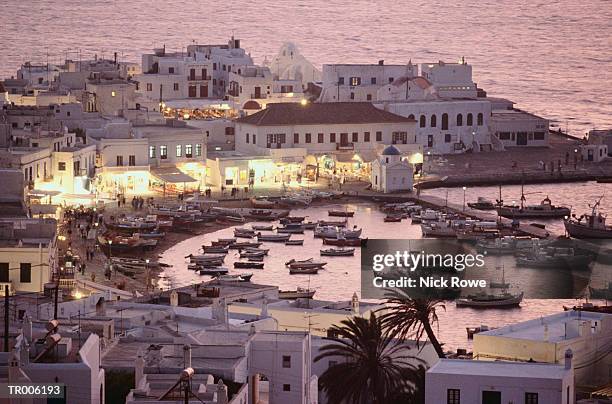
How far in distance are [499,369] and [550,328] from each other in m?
3.34

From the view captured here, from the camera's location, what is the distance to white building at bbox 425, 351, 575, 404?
18.4 m

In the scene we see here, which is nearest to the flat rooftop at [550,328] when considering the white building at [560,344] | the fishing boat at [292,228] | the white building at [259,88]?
the white building at [560,344]

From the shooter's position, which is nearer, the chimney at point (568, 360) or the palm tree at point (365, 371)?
the chimney at point (568, 360)

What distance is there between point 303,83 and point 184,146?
1129cm

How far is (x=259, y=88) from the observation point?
50625mm

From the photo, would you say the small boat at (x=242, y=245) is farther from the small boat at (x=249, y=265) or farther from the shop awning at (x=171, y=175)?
the shop awning at (x=171, y=175)

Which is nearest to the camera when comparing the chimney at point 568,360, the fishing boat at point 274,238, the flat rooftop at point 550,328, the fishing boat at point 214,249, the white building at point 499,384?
the white building at point 499,384

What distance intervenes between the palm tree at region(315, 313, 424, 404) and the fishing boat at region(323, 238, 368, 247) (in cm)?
1621

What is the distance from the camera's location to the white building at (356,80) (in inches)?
2005

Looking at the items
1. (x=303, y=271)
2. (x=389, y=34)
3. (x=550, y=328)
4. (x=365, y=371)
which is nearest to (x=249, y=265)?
(x=303, y=271)

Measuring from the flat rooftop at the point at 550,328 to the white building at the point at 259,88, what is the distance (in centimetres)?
2684

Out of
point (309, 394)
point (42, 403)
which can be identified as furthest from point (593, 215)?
point (42, 403)

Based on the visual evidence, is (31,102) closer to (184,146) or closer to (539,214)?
(184,146)

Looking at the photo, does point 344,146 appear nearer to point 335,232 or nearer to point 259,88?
point 259,88
